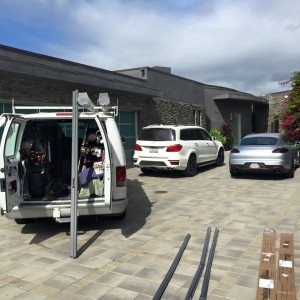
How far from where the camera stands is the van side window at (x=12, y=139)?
18.9 feet

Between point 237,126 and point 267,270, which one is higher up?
point 237,126

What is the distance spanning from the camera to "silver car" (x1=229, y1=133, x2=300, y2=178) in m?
11.1

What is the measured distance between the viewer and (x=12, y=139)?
19.8 ft

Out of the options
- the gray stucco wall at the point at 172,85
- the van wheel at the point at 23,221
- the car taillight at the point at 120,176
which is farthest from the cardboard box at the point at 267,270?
the gray stucco wall at the point at 172,85

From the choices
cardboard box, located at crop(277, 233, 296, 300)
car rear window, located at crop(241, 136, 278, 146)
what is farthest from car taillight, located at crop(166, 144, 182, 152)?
cardboard box, located at crop(277, 233, 296, 300)

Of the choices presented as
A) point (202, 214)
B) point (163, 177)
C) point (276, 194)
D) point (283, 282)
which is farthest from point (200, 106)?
point (283, 282)

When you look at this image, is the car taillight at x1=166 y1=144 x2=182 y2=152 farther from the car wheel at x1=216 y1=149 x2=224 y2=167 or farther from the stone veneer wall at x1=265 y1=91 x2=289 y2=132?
the stone veneer wall at x1=265 y1=91 x2=289 y2=132

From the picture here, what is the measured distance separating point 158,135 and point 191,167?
1.69 meters

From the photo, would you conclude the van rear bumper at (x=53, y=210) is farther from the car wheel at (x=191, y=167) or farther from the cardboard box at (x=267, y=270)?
the car wheel at (x=191, y=167)

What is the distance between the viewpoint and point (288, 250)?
5.04m

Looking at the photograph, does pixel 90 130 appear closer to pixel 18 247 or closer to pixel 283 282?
pixel 18 247

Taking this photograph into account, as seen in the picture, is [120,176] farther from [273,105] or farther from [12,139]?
[273,105]

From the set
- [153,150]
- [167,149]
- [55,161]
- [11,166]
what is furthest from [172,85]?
[11,166]

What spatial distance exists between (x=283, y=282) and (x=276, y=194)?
5437 millimetres
